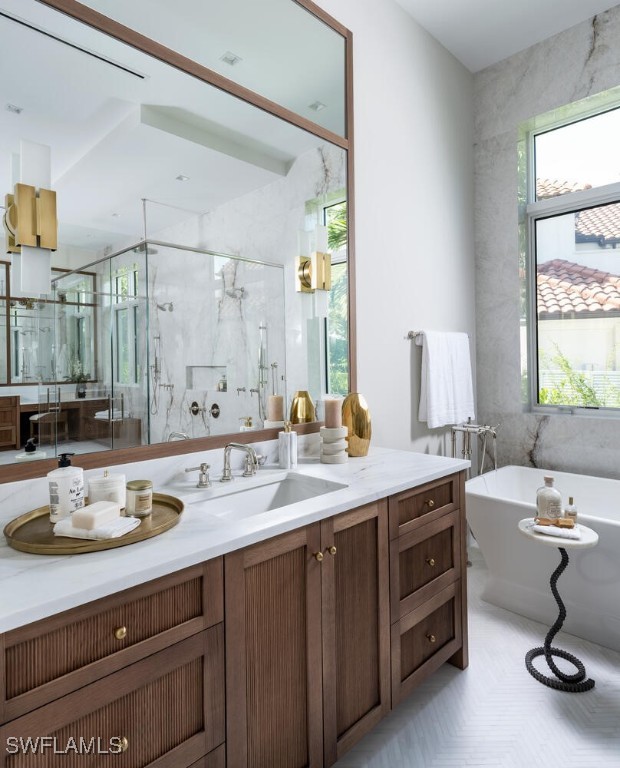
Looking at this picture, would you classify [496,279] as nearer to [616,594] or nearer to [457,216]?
[457,216]

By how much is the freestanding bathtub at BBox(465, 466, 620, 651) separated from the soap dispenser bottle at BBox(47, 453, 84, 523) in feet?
6.00

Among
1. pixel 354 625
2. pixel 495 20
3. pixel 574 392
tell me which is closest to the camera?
pixel 354 625

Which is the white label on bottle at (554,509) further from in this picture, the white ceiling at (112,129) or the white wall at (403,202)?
the white ceiling at (112,129)

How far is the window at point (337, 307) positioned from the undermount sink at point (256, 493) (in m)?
0.55

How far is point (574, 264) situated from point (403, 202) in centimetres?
124

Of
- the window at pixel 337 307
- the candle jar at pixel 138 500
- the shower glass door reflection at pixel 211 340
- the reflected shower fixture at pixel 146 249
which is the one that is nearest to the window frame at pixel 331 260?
the window at pixel 337 307

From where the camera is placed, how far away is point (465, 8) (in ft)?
8.23

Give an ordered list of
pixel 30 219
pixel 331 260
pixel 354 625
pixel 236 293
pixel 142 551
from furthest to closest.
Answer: pixel 331 260 → pixel 236 293 → pixel 354 625 → pixel 30 219 → pixel 142 551

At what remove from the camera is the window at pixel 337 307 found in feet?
6.82

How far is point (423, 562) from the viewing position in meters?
1.64

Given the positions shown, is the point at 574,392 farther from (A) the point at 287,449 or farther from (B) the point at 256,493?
(B) the point at 256,493

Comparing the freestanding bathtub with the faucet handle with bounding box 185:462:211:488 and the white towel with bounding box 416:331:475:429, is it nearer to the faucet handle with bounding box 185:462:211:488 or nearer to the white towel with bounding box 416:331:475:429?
Answer: the white towel with bounding box 416:331:475:429

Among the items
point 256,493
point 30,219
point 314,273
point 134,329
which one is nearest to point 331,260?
point 314,273

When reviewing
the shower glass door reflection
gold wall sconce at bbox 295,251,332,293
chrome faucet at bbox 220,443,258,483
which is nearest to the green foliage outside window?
gold wall sconce at bbox 295,251,332,293
